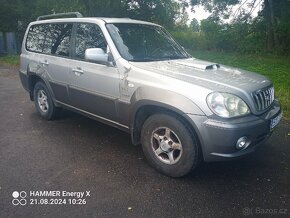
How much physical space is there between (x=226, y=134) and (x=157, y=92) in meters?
0.95

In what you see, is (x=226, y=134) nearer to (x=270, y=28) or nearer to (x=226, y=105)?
(x=226, y=105)

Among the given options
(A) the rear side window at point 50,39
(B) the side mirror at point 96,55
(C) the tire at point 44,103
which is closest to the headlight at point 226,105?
(B) the side mirror at point 96,55

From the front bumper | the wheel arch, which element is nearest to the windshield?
the wheel arch

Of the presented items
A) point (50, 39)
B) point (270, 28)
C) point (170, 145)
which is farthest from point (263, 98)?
point (270, 28)

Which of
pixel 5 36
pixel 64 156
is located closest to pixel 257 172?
pixel 64 156

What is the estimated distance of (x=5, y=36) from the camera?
20516 millimetres

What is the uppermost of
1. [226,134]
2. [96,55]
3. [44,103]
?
[96,55]

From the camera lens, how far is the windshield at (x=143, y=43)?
429 centimetres

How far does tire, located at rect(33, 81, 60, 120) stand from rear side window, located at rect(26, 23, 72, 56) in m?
0.72

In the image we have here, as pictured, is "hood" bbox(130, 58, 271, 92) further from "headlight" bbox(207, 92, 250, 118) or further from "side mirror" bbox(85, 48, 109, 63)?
"side mirror" bbox(85, 48, 109, 63)

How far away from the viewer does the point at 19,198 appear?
3.31 meters

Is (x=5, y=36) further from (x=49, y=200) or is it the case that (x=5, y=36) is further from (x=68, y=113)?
(x=49, y=200)

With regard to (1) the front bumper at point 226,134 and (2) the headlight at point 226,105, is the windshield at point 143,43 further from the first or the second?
(1) the front bumper at point 226,134

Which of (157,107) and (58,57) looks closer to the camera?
(157,107)
